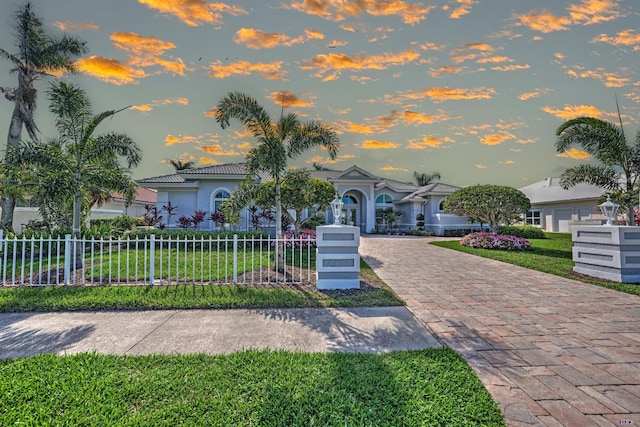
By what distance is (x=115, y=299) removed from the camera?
20.5 feet

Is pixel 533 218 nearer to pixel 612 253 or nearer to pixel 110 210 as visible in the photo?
pixel 612 253

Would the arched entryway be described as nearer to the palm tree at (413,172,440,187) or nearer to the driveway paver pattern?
the palm tree at (413,172,440,187)

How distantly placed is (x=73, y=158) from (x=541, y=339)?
13.8 meters

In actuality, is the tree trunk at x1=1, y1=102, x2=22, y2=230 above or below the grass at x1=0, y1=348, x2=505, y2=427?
above

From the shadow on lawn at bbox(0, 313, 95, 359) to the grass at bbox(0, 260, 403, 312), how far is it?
737mm

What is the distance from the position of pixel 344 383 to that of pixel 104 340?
148 inches

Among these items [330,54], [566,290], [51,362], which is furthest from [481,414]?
[330,54]

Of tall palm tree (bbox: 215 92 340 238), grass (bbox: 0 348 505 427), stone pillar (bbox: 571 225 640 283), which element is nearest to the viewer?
grass (bbox: 0 348 505 427)

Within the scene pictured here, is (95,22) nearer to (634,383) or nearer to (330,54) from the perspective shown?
(330,54)

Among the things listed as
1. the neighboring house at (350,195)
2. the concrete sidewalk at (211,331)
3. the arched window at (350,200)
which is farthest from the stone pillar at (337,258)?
the arched window at (350,200)

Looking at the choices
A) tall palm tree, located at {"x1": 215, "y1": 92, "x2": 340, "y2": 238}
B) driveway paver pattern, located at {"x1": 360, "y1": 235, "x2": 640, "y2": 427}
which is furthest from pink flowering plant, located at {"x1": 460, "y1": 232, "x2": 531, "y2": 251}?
tall palm tree, located at {"x1": 215, "y1": 92, "x2": 340, "y2": 238}

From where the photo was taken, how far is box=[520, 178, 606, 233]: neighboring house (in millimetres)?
22680

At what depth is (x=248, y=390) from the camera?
308 cm

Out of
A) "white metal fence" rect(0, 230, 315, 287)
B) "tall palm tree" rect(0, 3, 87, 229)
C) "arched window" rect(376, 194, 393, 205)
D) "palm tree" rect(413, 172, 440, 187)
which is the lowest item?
"white metal fence" rect(0, 230, 315, 287)
